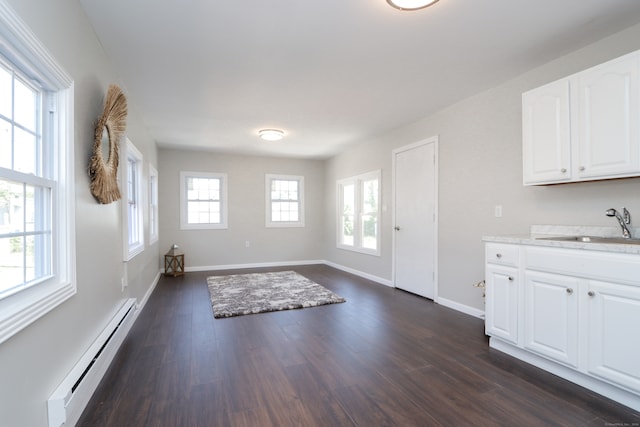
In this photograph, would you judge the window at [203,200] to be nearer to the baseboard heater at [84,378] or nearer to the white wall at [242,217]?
the white wall at [242,217]

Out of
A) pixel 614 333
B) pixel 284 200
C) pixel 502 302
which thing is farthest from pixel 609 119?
pixel 284 200

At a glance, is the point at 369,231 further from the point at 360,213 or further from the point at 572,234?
the point at 572,234

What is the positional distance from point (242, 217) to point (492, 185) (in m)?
4.92

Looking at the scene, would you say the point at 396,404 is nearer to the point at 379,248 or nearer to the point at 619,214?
the point at 619,214

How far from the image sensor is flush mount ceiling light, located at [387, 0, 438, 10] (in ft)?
6.28

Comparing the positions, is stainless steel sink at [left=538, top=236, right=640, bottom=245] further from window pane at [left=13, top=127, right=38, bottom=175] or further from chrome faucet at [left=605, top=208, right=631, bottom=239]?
window pane at [left=13, top=127, right=38, bottom=175]

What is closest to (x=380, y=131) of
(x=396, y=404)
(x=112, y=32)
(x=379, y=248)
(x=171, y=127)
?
(x=379, y=248)

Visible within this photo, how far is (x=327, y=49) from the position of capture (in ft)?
8.35

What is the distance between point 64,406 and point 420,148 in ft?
13.9

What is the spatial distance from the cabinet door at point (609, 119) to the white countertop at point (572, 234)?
0.49 metres

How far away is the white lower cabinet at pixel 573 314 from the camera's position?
6.04 feet

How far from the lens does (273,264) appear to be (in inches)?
276

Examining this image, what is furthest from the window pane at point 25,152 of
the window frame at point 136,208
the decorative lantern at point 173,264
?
the decorative lantern at point 173,264

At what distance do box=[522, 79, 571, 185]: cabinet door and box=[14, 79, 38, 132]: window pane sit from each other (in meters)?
3.29
